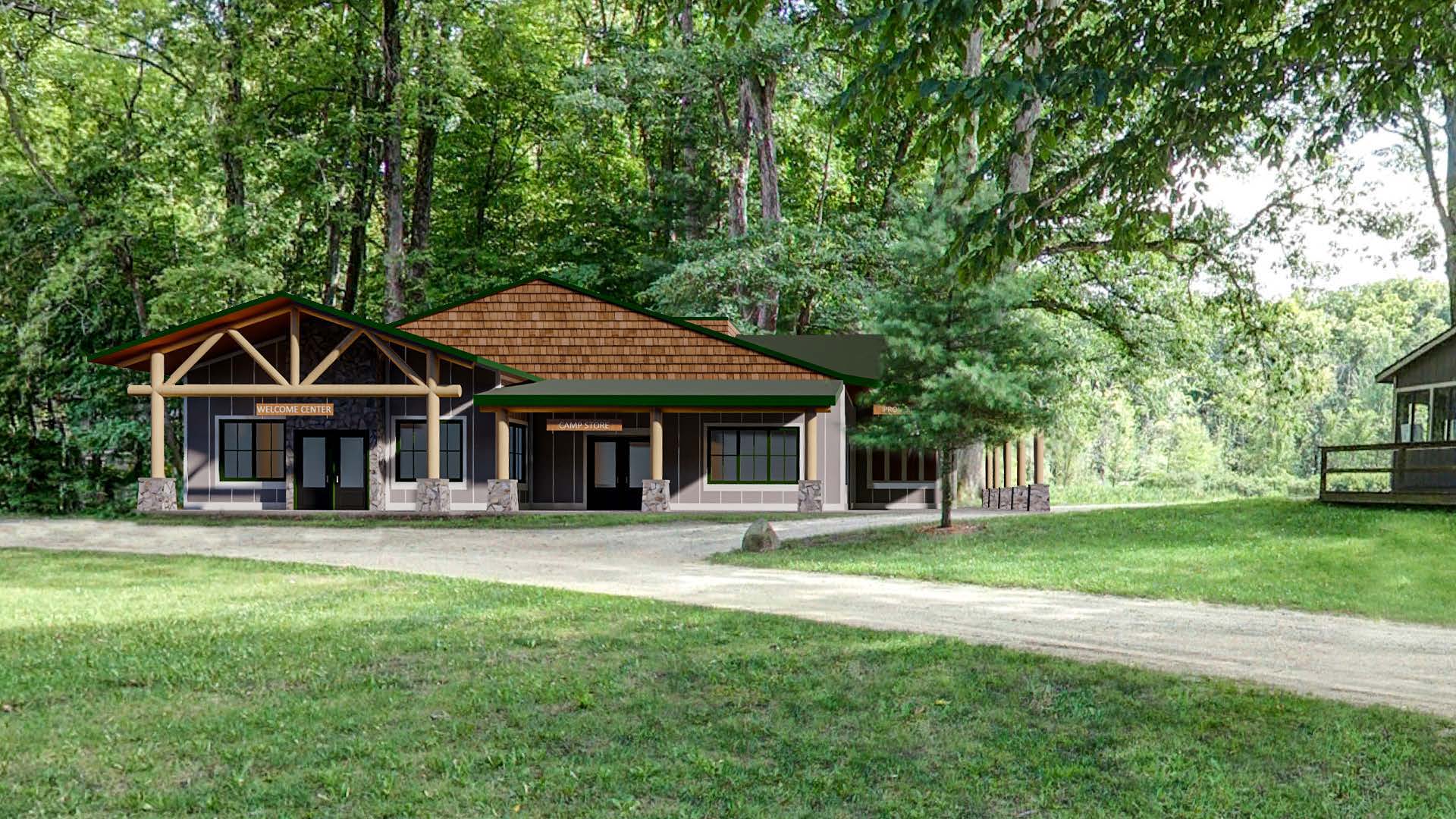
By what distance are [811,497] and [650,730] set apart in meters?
18.6

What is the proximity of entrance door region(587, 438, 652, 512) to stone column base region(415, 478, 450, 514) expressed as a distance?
4098 millimetres

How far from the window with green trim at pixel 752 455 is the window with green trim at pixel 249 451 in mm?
9544

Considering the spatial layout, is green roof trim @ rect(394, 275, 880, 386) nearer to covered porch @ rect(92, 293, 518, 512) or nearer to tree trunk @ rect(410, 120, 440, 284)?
covered porch @ rect(92, 293, 518, 512)

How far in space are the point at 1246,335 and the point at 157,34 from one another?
92.0ft

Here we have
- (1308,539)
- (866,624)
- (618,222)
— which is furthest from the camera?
(618,222)

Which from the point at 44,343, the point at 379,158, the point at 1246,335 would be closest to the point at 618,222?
the point at 379,158

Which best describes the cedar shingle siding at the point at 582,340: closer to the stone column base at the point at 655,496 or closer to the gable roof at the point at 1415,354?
the stone column base at the point at 655,496

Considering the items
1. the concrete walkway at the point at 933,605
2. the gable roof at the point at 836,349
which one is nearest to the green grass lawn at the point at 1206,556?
the concrete walkway at the point at 933,605

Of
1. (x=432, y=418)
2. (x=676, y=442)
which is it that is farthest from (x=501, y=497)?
(x=676, y=442)

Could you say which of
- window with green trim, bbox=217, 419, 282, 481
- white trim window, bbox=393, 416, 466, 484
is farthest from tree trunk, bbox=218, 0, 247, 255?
white trim window, bbox=393, 416, 466, 484

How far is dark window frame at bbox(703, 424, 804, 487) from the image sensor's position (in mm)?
26359

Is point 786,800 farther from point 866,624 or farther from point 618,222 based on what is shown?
point 618,222

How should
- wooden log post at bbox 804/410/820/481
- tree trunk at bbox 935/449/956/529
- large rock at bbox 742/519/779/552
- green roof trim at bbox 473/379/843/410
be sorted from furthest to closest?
wooden log post at bbox 804/410/820/481
green roof trim at bbox 473/379/843/410
tree trunk at bbox 935/449/956/529
large rock at bbox 742/519/779/552

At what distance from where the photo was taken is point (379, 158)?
36594 mm
